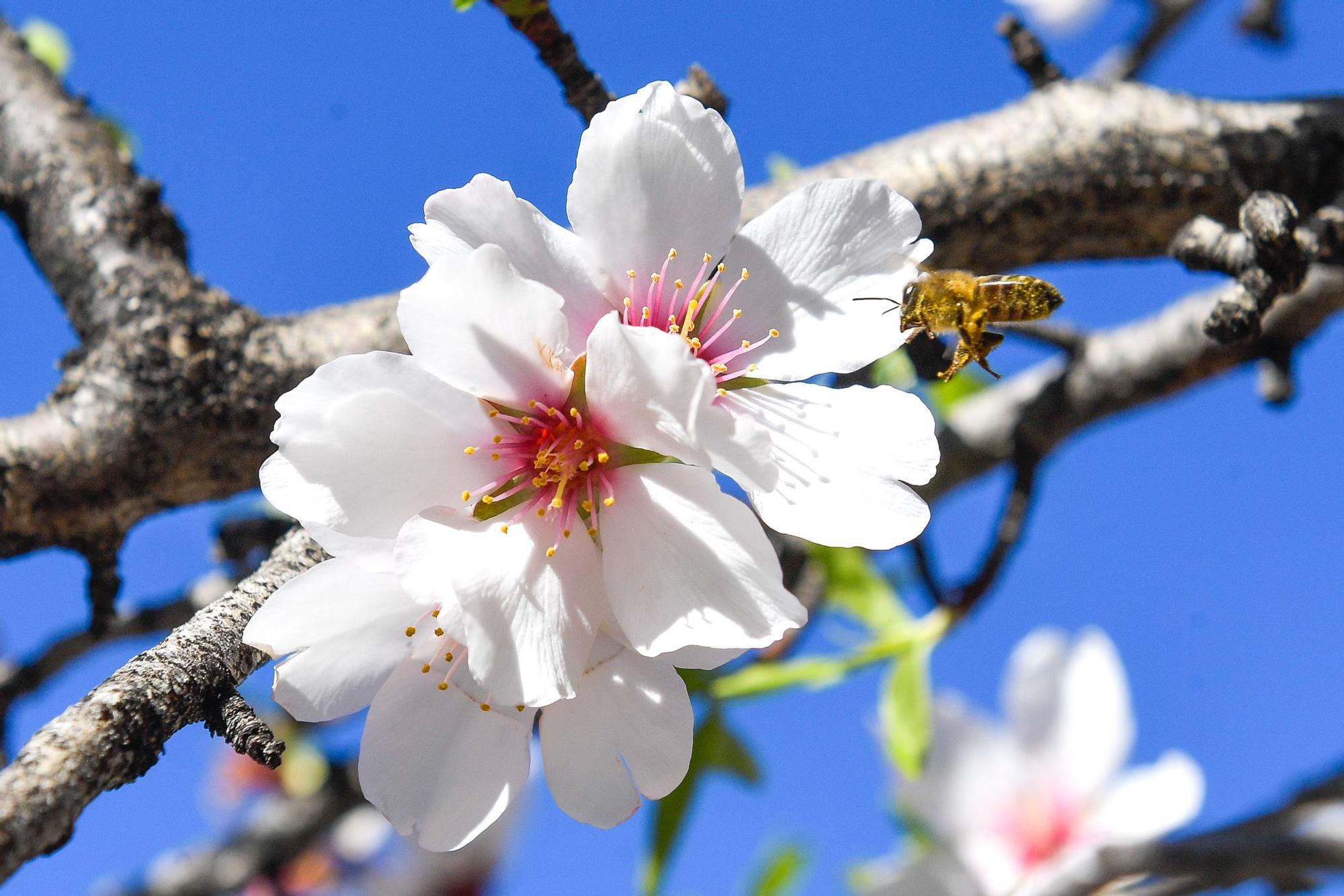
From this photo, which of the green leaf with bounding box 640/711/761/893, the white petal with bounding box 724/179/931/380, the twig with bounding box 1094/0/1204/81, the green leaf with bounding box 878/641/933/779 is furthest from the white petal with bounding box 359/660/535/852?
the twig with bounding box 1094/0/1204/81

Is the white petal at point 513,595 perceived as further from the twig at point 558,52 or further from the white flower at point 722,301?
the twig at point 558,52

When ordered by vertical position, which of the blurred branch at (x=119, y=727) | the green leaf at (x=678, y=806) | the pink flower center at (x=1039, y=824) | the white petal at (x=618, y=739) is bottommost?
the pink flower center at (x=1039, y=824)

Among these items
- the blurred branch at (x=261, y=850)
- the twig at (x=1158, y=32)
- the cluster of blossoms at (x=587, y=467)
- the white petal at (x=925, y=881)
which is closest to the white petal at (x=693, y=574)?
the cluster of blossoms at (x=587, y=467)

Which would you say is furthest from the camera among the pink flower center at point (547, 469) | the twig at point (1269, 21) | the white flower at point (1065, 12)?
the white flower at point (1065, 12)

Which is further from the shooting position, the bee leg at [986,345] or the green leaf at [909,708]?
the green leaf at [909,708]

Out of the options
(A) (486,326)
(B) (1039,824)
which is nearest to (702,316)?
(A) (486,326)

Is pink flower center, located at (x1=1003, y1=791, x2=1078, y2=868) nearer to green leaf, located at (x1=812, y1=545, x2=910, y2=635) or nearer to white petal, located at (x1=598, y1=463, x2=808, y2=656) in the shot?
green leaf, located at (x1=812, y1=545, x2=910, y2=635)

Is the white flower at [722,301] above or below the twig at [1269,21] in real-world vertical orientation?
above

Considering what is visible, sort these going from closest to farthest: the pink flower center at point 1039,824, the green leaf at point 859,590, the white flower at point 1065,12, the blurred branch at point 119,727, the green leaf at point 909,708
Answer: the blurred branch at point 119,727, the green leaf at point 909,708, the green leaf at point 859,590, the pink flower center at point 1039,824, the white flower at point 1065,12

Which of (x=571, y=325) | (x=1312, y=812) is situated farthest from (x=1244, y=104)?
(x=571, y=325)
